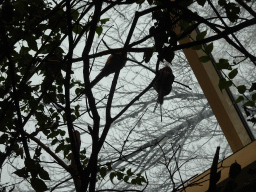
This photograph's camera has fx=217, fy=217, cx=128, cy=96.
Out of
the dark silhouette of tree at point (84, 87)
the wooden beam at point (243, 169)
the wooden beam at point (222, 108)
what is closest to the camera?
the dark silhouette of tree at point (84, 87)

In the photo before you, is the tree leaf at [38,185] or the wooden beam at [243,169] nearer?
the tree leaf at [38,185]

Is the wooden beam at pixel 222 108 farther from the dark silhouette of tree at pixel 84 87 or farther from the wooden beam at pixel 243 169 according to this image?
the wooden beam at pixel 243 169

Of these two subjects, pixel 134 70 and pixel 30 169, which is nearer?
pixel 30 169

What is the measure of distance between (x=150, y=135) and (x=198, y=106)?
1.78 feet

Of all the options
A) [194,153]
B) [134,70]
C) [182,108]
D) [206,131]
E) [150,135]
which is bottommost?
[194,153]

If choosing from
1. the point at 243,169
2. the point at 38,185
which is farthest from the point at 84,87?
the point at 243,169

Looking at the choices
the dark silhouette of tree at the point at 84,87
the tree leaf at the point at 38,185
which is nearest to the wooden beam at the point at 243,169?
the dark silhouette of tree at the point at 84,87

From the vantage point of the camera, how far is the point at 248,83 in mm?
1347

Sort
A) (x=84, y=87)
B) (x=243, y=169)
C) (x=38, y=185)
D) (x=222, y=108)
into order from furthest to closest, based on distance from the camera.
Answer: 1. (x=222, y=108)
2. (x=84, y=87)
3. (x=243, y=169)
4. (x=38, y=185)

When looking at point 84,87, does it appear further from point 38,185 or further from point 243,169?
point 243,169

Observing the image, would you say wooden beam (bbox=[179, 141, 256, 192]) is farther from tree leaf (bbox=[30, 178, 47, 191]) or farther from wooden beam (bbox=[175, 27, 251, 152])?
tree leaf (bbox=[30, 178, 47, 191])

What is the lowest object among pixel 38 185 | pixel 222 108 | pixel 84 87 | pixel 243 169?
pixel 243 169

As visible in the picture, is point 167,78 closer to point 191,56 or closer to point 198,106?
point 191,56

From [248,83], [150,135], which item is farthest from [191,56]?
[150,135]
